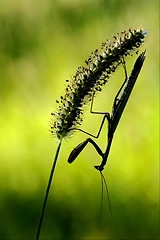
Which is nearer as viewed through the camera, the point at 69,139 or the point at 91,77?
the point at 91,77

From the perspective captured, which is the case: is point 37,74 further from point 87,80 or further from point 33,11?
point 87,80

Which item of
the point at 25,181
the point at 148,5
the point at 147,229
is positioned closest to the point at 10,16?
the point at 148,5

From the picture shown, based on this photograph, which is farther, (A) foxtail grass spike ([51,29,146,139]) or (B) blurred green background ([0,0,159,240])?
(B) blurred green background ([0,0,159,240])

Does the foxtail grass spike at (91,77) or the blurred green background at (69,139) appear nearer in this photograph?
the foxtail grass spike at (91,77)
